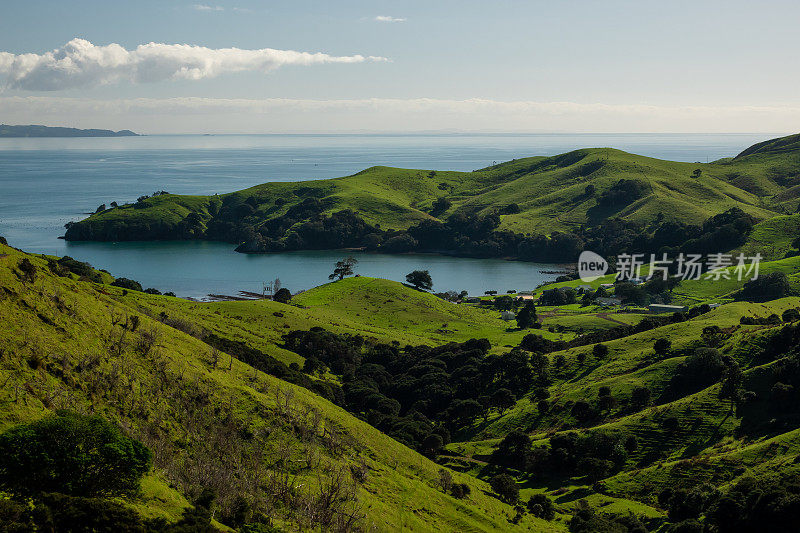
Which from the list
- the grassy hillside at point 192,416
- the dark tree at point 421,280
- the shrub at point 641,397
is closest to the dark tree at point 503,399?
the shrub at point 641,397

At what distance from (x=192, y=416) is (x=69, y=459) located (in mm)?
12825

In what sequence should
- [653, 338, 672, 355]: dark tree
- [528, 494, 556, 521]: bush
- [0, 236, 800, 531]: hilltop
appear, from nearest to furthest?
[0, 236, 800, 531]: hilltop → [528, 494, 556, 521]: bush → [653, 338, 672, 355]: dark tree

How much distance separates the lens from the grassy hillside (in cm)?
3319

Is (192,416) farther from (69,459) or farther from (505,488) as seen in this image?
(505,488)

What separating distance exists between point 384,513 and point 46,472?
62.0 ft

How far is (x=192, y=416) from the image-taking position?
39406 millimetres

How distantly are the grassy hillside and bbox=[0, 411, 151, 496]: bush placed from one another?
173 centimetres

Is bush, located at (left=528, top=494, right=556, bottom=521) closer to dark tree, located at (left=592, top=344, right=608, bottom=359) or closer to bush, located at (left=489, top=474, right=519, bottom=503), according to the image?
bush, located at (left=489, top=474, right=519, bottom=503)

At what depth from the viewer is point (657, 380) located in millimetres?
66938

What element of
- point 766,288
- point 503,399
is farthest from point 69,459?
point 766,288

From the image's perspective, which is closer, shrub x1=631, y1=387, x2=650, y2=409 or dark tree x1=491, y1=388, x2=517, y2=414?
shrub x1=631, y1=387, x2=650, y2=409

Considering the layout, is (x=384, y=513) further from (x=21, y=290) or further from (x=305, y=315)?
(x=305, y=315)

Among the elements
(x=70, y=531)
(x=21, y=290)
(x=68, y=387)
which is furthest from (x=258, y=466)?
(x=21, y=290)

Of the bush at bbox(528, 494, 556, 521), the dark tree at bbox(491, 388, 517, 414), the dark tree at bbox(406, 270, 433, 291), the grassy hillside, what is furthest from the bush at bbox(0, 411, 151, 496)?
the dark tree at bbox(406, 270, 433, 291)
